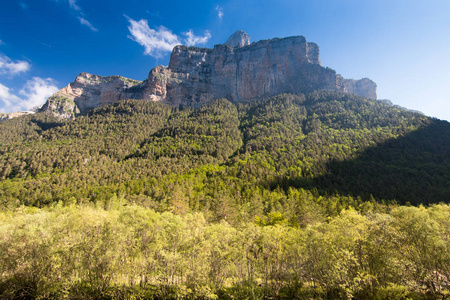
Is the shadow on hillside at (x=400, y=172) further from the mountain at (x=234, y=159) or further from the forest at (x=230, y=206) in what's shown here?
the forest at (x=230, y=206)

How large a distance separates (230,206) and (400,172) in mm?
93466

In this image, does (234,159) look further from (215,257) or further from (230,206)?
(215,257)

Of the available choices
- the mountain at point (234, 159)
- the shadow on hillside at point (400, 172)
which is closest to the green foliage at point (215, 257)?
the mountain at point (234, 159)

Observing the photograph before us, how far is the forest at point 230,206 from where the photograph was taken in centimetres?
1831

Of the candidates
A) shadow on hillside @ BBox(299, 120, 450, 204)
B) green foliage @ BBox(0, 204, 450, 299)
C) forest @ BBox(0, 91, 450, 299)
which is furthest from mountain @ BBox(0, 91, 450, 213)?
green foliage @ BBox(0, 204, 450, 299)

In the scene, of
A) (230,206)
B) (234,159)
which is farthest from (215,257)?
(234,159)

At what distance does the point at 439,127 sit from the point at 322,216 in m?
153

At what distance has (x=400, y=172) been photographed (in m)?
96.6

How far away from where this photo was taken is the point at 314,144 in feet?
440

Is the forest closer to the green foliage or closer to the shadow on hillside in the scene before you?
the green foliage

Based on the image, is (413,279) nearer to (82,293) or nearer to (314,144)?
(82,293)

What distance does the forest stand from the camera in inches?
721

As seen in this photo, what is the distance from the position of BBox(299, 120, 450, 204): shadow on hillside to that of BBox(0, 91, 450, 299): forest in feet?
2.57

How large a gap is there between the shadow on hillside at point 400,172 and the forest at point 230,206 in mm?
783
